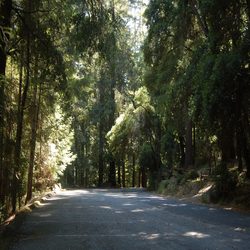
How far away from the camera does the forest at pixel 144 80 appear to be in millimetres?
13953

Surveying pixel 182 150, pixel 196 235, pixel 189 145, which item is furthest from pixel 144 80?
pixel 196 235

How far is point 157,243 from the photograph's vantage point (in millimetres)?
10289

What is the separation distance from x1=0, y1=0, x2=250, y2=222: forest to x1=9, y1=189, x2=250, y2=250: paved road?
2517 mm

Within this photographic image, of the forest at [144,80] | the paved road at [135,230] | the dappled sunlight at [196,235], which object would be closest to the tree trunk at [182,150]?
the forest at [144,80]

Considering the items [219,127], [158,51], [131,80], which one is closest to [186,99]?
[158,51]

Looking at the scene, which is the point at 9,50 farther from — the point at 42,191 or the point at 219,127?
the point at 42,191

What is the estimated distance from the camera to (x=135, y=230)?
489 inches

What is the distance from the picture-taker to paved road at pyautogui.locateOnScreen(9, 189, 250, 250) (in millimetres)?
10133

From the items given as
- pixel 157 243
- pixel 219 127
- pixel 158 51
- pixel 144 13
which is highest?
pixel 144 13

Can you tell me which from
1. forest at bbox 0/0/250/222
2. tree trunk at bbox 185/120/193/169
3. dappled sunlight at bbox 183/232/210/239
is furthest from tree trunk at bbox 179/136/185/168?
dappled sunlight at bbox 183/232/210/239

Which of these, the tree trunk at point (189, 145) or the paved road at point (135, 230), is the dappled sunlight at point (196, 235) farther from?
the tree trunk at point (189, 145)

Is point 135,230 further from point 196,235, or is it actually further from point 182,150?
point 182,150

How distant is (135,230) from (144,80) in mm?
22056

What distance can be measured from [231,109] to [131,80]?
108ft
